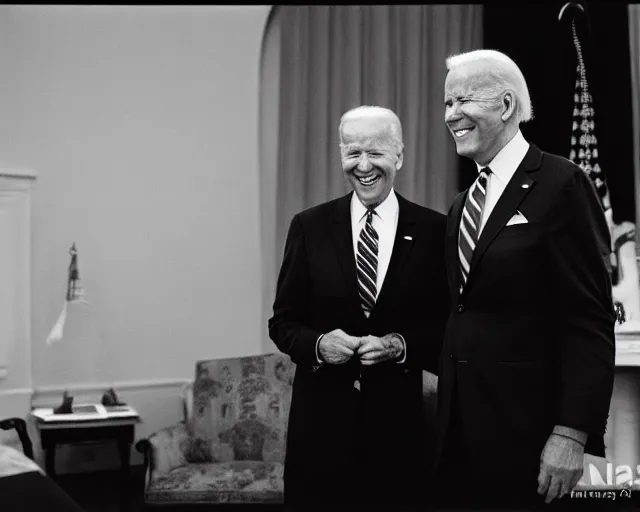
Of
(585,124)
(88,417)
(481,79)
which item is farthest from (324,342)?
(585,124)

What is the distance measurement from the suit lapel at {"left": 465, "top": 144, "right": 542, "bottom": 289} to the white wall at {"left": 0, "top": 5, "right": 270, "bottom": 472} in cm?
347

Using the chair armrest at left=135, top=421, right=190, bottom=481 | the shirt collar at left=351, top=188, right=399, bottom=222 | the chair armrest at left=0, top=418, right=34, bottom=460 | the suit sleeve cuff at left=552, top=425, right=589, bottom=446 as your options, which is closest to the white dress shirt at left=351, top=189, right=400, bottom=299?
the shirt collar at left=351, top=188, right=399, bottom=222

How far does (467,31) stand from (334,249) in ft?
11.2

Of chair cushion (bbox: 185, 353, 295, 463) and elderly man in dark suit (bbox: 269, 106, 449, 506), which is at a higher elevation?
elderly man in dark suit (bbox: 269, 106, 449, 506)

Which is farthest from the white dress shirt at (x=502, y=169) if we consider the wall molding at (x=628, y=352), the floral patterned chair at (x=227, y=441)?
the wall molding at (x=628, y=352)

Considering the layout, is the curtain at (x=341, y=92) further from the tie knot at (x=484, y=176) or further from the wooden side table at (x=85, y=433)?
the tie knot at (x=484, y=176)

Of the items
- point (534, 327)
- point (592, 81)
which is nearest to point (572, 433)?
point (534, 327)

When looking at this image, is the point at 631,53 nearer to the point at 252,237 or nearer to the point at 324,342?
the point at 252,237

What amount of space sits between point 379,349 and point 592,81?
3.10m

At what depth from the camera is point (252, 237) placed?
525cm

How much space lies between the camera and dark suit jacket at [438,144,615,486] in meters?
1.73

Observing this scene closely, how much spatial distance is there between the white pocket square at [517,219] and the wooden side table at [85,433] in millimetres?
2972

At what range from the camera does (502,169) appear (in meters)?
1.89

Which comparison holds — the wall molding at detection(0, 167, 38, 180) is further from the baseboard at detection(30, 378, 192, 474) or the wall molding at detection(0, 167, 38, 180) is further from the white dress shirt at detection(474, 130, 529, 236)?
the white dress shirt at detection(474, 130, 529, 236)
